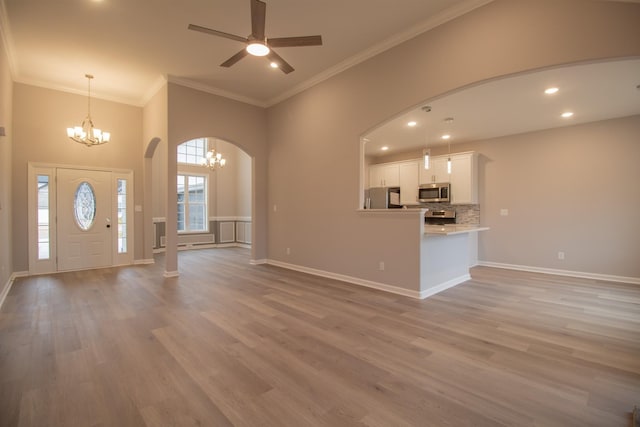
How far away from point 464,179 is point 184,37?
20.1 feet

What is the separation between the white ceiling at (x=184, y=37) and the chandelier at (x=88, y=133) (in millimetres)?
530

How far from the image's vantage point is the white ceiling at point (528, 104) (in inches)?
150

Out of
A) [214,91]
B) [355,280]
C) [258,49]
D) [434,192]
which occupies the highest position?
[214,91]

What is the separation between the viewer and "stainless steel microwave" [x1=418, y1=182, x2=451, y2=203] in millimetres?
7051

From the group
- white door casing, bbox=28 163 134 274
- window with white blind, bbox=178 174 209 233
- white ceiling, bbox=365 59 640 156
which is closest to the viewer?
white ceiling, bbox=365 59 640 156

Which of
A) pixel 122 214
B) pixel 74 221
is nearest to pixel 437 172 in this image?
pixel 122 214

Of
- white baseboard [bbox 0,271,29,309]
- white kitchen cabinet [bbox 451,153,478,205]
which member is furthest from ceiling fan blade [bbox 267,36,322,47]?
white kitchen cabinet [bbox 451,153,478,205]

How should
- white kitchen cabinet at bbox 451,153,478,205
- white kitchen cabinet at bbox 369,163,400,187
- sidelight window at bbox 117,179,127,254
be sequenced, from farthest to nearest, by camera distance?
white kitchen cabinet at bbox 369,163,400,187
white kitchen cabinet at bbox 451,153,478,205
sidelight window at bbox 117,179,127,254

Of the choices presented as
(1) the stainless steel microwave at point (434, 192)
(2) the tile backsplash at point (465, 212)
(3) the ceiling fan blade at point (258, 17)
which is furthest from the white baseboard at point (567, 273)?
(3) the ceiling fan blade at point (258, 17)

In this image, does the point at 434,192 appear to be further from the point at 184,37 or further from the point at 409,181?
the point at 184,37

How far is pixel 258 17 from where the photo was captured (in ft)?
8.84

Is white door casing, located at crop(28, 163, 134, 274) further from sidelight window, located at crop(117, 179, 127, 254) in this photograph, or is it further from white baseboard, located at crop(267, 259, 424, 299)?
white baseboard, located at crop(267, 259, 424, 299)

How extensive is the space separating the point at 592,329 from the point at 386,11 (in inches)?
167

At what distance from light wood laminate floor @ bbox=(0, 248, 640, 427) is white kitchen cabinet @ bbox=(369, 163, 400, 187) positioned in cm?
430
